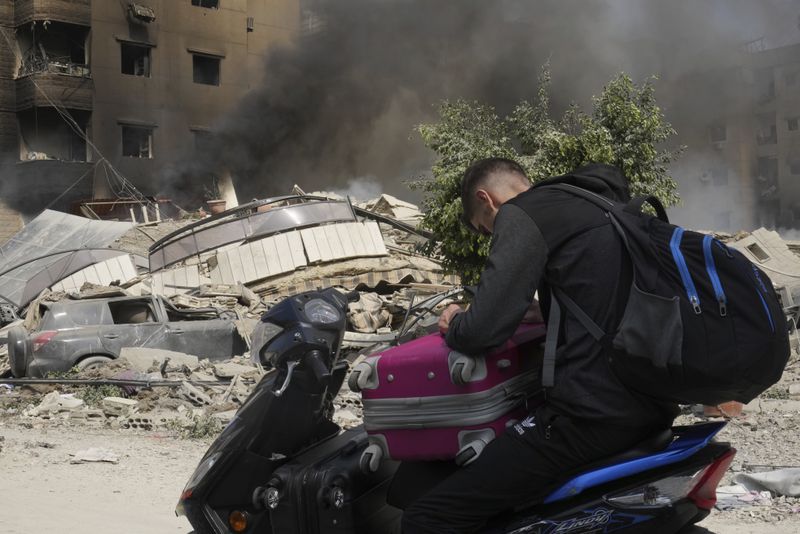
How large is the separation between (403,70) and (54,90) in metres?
13.1

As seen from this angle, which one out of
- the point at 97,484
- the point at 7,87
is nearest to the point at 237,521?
the point at 97,484

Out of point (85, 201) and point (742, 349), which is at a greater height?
point (85, 201)

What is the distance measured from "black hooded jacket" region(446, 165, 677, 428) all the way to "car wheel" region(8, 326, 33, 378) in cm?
869

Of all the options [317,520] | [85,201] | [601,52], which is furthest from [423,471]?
[601,52]

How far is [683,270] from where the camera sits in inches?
76.5

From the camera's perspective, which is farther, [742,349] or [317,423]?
[317,423]

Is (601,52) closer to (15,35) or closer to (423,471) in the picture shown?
(15,35)

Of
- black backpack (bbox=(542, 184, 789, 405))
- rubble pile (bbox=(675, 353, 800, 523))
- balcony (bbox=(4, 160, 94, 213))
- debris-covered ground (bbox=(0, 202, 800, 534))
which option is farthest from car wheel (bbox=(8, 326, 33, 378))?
balcony (bbox=(4, 160, 94, 213))

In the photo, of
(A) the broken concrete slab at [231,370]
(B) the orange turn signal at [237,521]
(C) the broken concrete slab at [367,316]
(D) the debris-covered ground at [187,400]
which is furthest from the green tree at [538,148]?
(B) the orange turn signal at [237,521]

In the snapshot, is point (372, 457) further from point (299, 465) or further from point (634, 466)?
point (634, 466)

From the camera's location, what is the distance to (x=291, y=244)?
1758 cm

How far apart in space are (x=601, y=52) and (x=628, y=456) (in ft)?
105

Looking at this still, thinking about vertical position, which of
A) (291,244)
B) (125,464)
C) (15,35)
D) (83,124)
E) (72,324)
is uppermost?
(15,35)

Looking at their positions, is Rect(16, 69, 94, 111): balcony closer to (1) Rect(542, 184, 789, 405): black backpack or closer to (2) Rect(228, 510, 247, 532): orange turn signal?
(2) Rect(228, 510, 247, 532): orange turn signal
